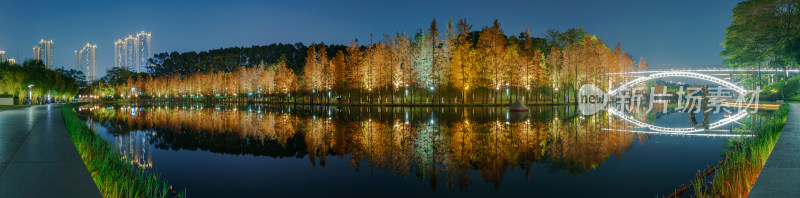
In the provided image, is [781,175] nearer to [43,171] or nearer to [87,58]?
[43,171]

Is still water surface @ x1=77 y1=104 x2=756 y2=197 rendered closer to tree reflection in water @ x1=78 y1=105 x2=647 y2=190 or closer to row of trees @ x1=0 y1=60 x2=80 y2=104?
tree reflection in water @ x1=78 y1=105 x2=647 y2=190

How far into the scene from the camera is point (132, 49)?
19100 centimetres

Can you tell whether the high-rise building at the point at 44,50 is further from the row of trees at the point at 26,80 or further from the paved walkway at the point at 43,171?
the paved walkway at the point at 43,171

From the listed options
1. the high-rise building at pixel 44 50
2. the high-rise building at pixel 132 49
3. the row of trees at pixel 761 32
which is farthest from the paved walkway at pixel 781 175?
the high-rise building at pixel 132 49

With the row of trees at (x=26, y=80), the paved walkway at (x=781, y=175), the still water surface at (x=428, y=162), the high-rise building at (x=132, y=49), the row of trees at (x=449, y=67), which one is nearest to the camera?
the paved walkway at (x=781, y=175)

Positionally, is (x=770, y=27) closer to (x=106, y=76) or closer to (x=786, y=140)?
(x=786, y=140)

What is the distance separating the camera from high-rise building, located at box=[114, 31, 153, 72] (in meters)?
185

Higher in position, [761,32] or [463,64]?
[761,32]

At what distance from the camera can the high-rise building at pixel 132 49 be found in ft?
607

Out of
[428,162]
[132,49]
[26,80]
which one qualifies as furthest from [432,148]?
[132,49]

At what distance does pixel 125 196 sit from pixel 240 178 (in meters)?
3.22

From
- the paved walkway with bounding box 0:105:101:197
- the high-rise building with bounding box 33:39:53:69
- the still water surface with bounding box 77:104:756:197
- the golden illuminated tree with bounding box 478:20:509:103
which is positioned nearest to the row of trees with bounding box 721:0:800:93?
the golden illuminated tree with bounding box 478:20:509:103

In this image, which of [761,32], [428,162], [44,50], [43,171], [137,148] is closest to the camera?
[43,171]

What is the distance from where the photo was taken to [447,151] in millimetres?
11945
